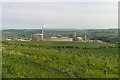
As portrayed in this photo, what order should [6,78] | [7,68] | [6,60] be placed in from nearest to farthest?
[6,78], [7,68], [6,60]

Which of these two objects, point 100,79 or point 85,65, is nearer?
point 100,79

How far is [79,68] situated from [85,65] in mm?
3289

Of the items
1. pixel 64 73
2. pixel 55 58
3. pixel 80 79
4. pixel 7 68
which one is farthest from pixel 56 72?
pixel 55 58

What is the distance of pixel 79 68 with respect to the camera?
Answer: 38.6 m

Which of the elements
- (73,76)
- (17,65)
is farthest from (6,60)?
(73,76)

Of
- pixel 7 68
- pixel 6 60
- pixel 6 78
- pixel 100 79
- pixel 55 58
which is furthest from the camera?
pixel 55 58

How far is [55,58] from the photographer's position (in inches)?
1801

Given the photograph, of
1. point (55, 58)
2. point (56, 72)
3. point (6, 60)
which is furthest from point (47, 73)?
point (55, 58)

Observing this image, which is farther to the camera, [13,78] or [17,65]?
[17,65]

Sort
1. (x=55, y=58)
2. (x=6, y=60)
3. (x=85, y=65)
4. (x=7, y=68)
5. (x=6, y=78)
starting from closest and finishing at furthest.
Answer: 1. (x=6, y=78)
2. (x=7, y=68)
3. (x=6, y=60)
4. (x=85, y=65)
5. (x=55, y=58)

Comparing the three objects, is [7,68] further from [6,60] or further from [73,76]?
[73,76]

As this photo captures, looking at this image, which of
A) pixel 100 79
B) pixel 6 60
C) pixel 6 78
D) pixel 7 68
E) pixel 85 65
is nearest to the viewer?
pixel 6 78

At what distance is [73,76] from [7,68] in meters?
7.10

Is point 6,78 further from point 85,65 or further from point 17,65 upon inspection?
point 85,65
